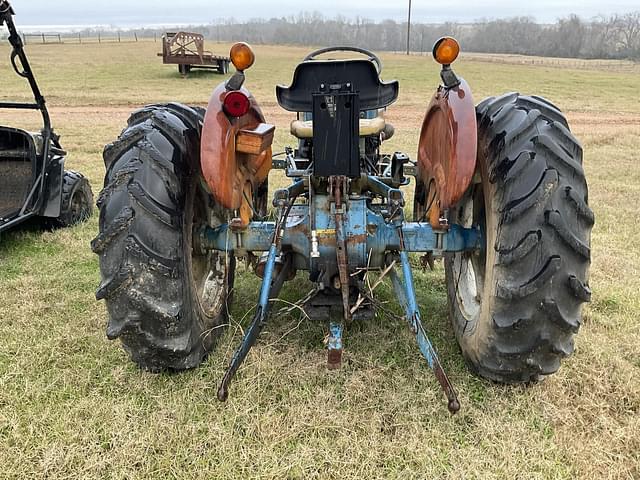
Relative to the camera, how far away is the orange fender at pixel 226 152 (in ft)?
8.52

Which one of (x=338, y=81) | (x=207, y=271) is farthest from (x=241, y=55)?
(x=207, y=271)

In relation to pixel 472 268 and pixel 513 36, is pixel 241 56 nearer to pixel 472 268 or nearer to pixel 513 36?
pixel 472 268

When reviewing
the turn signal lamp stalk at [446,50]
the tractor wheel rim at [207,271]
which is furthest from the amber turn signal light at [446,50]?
the tractor wheel rim at [207,271]

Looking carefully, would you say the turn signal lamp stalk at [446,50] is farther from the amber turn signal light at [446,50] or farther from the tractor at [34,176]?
Result: the tractor at [34,176]

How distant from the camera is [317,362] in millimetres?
3117

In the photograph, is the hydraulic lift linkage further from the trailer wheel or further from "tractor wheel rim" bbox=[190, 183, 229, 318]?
the trailer wheel

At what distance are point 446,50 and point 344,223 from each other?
3.08ft

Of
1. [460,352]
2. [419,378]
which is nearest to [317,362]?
[419,378]

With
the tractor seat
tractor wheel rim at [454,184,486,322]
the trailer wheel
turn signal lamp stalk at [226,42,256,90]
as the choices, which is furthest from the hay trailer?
turn signal lamp stalk at [226,42,256,90]

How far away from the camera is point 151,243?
261 centimetres

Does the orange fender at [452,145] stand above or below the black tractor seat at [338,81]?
below

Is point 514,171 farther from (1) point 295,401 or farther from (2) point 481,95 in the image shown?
(2) point 481,95

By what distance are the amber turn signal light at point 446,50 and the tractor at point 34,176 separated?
3473 millimetres

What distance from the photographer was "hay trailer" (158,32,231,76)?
81.1ft
